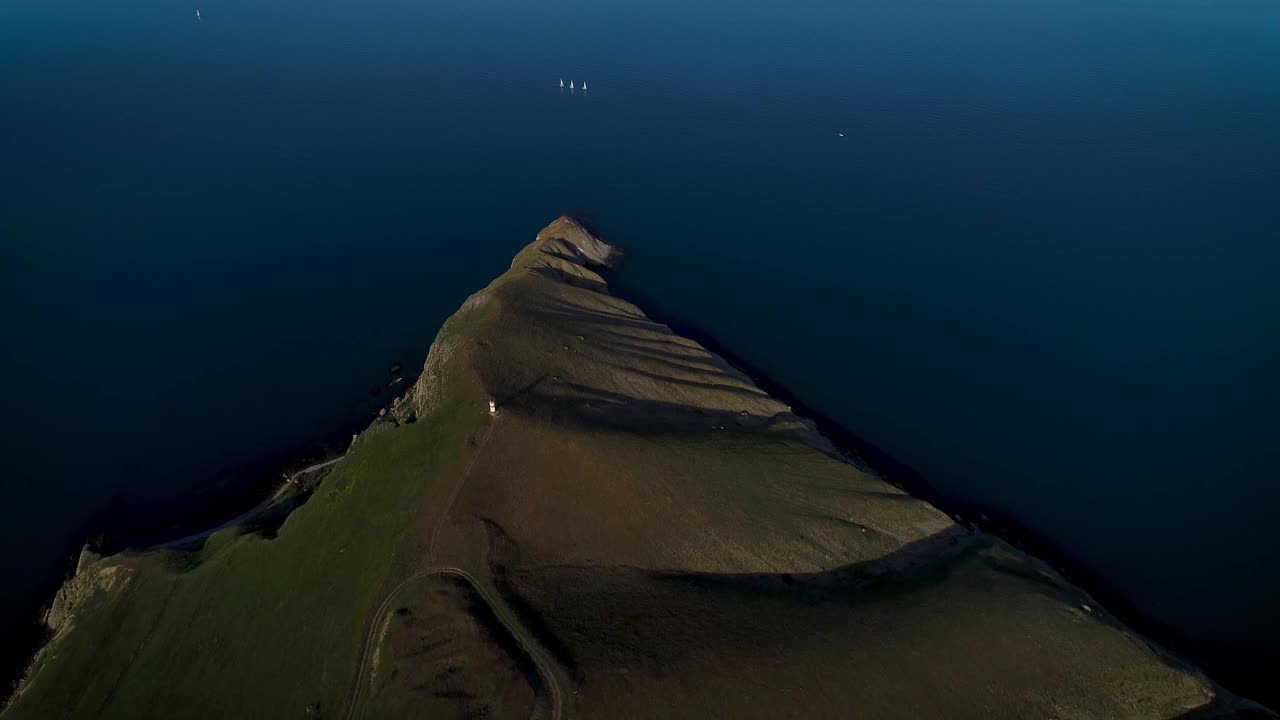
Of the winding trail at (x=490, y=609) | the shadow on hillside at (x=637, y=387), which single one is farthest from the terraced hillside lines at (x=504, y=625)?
the shadow on hillside at (x=637, y=387)

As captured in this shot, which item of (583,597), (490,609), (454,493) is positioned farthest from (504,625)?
(454,493)

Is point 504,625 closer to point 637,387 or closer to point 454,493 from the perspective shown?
point 454,493

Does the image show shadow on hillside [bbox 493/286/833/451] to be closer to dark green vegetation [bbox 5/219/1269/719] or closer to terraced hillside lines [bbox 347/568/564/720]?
dark green vegetation [bbox 5/219/1269/719]

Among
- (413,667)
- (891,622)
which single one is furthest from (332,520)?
(891,622)

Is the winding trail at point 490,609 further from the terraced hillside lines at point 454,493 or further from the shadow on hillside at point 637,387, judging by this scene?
the shadow on hillside at point 637,387

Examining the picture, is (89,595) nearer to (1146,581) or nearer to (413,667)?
(413,667)
